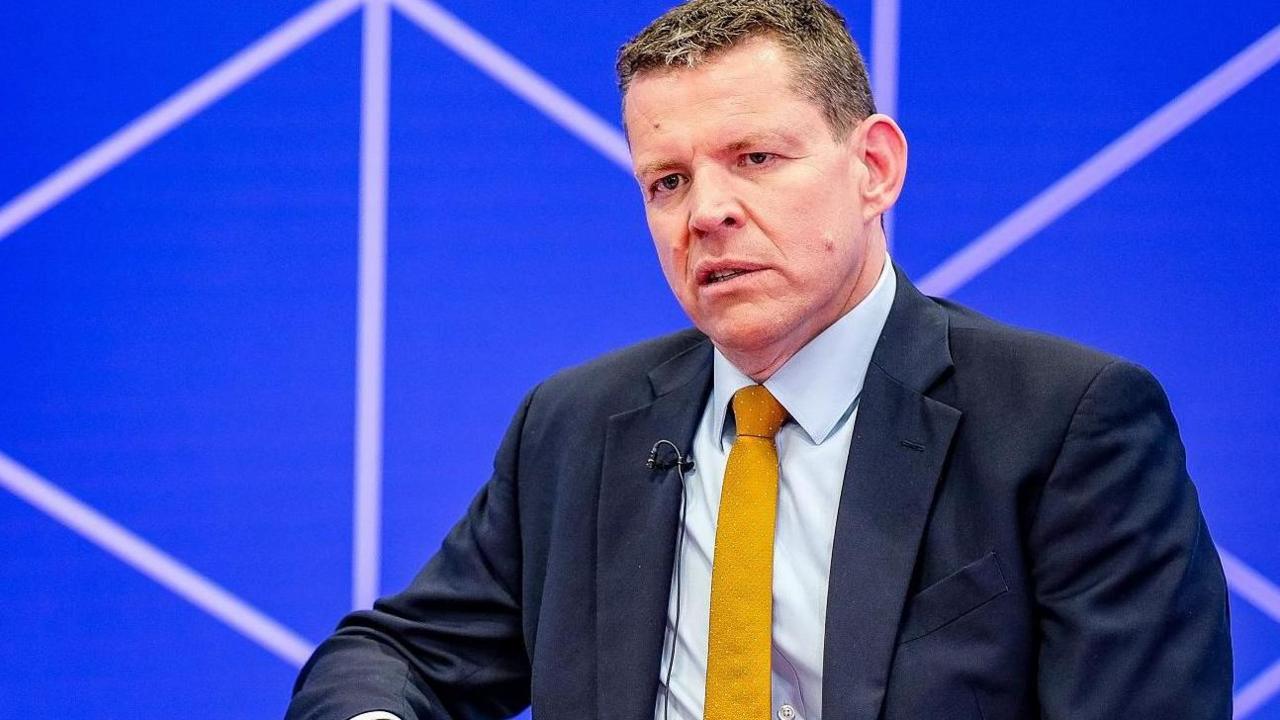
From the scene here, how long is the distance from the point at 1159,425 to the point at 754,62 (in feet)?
2.18

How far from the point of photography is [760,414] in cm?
192

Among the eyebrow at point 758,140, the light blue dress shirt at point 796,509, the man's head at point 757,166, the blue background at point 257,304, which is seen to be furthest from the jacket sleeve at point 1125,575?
the blue background at point 257,304

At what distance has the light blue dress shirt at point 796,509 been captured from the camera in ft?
5.93

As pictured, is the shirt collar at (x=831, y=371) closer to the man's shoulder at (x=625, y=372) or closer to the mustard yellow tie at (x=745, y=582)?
the mustard yellow tie at (x=745, y=582)

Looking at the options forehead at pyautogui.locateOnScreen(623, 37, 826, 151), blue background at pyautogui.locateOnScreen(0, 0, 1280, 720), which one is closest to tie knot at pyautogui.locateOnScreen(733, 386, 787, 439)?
forehead at pyautogui.locateOnScreen(623, 37, 826, 151)

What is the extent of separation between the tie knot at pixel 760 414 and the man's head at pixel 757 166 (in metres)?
0.03

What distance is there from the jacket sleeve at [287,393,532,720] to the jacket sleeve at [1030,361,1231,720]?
30.5 inches

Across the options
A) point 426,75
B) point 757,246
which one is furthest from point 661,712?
point 426,75

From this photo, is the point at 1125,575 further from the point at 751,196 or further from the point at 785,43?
the point at 785,43

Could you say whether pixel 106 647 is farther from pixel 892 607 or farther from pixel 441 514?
pixel 892 607

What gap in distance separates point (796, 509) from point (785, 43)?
60 centimetres

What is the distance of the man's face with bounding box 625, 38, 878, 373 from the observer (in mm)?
1830

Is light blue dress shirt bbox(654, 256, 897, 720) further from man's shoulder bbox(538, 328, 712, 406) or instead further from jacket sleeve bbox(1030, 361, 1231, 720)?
jacket sleeve bbox(1030, 361, 1231, 720)

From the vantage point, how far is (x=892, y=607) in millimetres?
1718
